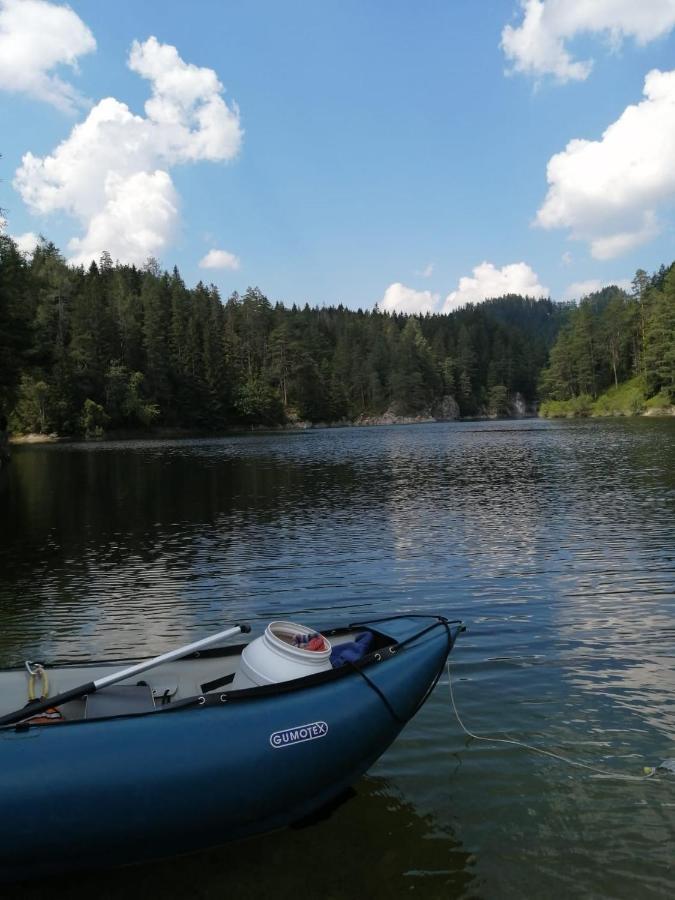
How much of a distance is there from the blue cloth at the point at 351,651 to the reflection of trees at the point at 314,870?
1.48 m

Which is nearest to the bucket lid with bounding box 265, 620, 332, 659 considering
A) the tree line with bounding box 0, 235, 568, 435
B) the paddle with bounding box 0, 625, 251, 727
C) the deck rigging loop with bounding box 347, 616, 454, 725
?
the deck rigging loop with bounding box 347, 616, 454, 725

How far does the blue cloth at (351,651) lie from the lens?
638cm

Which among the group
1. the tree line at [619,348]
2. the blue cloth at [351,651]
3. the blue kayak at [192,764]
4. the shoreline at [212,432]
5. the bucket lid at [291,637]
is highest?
the tree line at [619,348]

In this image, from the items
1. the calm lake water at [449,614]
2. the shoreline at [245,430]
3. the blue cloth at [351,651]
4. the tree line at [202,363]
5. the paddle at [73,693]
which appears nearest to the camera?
the paddle at [73,693]

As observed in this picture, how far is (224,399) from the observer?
130 meters

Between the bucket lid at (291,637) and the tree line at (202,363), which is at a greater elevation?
the tree line at (202,363)

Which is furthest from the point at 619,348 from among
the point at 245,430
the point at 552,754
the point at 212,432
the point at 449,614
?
the point at 552,754

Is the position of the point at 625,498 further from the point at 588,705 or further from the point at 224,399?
the point at 224,399

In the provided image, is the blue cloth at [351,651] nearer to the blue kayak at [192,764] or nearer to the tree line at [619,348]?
the blue kayak at [192,764]

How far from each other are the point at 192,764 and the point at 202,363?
425 ft

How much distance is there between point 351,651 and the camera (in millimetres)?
6523

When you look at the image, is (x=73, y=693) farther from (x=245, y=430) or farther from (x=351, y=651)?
(x=245, y=430)

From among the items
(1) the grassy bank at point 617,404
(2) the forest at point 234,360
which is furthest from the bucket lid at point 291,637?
(1) the grassy bank at point 617,404

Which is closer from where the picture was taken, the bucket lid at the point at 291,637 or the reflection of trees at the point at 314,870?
the reflection of trees at the point at 314,870
